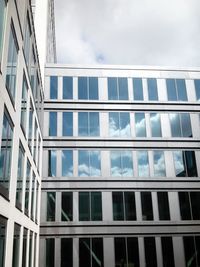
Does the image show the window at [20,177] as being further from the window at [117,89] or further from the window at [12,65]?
the window at [117,89]

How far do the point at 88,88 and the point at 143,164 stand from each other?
9.93 metres

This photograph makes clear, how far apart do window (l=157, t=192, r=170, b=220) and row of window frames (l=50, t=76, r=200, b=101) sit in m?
10.2

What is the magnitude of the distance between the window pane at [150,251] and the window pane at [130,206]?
2.36 metres

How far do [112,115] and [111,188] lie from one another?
7.69m

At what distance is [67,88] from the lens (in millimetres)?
33719

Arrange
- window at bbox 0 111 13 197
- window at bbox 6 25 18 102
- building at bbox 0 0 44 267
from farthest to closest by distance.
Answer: window at bbox 6 25 18 102
window at bbox 0 111 13 197
building at bbox 0 0 44 267

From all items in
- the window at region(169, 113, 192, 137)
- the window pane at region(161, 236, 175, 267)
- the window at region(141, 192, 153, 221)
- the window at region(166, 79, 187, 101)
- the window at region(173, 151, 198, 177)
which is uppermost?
the window at region(166, 79, 187, 101)

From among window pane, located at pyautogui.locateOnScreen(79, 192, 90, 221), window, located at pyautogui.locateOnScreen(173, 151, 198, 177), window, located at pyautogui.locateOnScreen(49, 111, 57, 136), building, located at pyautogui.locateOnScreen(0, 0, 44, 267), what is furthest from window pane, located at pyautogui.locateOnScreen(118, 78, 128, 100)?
building, located at pyautogui.locateOnScreen(0, 0, 44, 267)

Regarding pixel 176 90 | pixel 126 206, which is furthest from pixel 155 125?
pixel 126 206

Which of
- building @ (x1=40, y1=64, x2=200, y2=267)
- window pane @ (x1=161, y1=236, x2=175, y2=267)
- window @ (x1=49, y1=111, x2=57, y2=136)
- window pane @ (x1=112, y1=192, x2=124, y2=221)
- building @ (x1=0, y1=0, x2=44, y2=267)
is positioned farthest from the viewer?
window @ (x1=49, y1=111, x2=57, y2=136)

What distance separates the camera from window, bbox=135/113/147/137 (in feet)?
108

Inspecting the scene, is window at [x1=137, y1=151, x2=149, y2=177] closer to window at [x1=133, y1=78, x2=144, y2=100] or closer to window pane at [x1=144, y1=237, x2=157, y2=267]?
window at [x1=133, y1=78, x2=144, y2=100]

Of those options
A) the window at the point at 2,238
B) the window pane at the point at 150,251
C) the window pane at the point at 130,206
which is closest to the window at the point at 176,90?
the window pane at the point at 130,206

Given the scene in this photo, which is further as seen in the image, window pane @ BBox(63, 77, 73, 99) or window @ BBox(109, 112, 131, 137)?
window pane @ BBox(63, 77, 73, 99)
